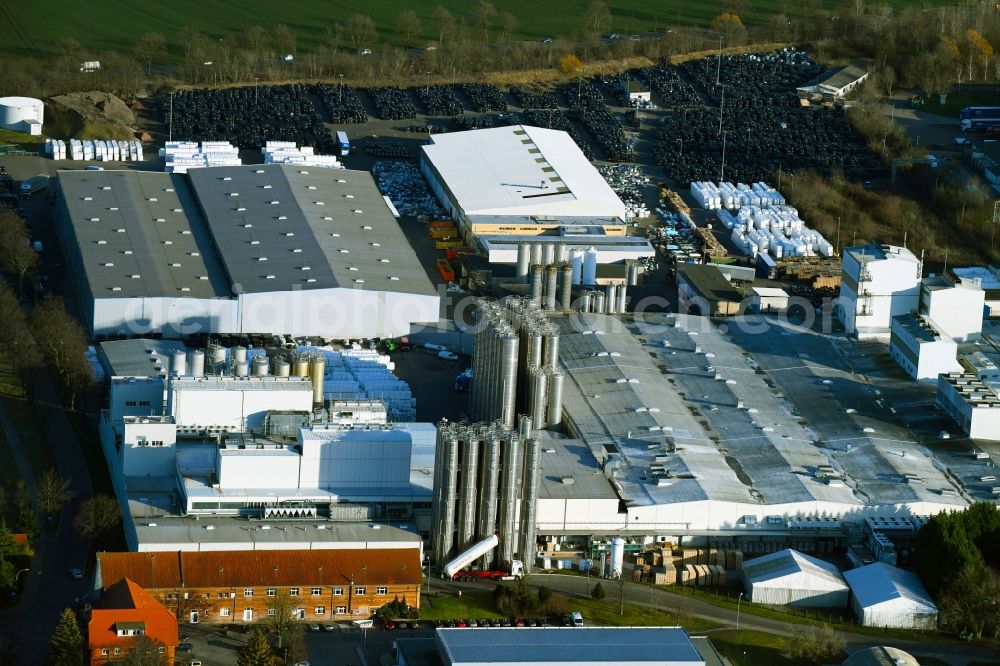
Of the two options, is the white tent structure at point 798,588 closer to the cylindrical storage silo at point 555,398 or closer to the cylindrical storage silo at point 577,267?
the cylindrical storage silo at point 555,398

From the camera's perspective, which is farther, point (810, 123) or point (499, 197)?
point (810, 123)

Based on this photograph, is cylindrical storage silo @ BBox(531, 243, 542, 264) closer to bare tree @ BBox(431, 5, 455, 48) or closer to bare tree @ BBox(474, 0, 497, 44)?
bare tree @ BBox(431, 5, 455, 48)

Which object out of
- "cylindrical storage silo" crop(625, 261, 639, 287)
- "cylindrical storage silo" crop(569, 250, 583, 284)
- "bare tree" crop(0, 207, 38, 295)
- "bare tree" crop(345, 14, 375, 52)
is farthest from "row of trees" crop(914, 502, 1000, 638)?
"bare tree" crop(345, 14, 375, 52)

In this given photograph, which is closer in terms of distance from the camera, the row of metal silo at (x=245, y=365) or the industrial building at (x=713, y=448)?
the industrial building at (x=713, y=448)

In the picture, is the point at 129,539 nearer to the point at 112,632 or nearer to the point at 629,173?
the point at 112,632

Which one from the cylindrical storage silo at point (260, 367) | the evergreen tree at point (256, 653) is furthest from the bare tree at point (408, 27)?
the evergreen tree at point (256, 653)

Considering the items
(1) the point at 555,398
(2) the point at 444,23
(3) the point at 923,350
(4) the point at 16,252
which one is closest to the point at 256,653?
(1) the point at 555,398

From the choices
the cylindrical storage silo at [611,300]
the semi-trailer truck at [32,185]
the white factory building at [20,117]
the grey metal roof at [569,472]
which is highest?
the white factory building at [20,117]

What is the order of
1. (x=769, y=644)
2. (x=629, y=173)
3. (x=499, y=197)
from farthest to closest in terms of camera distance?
(x=629, y=173)
(x=499, y=197)
(x=769, y=644)

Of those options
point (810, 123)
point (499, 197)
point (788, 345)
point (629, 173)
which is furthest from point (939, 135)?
point (788, 345)
